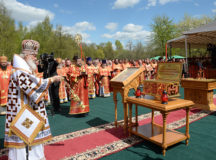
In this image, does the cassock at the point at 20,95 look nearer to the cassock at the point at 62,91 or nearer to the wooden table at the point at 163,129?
the wooden table at the point at 163,129

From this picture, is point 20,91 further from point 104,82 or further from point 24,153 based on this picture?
point 104,82

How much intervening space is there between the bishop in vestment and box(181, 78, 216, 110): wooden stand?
5.20 metres

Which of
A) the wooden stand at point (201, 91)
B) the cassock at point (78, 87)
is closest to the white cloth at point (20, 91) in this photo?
the cassock at point (78, 87)

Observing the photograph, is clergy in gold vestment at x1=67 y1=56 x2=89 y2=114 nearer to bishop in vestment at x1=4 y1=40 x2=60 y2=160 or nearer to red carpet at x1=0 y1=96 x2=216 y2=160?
red carpet at x1=0 y1=96 x2=216 y2=160

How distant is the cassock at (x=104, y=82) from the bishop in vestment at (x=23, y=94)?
7.01 meters

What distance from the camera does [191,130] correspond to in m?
4.13

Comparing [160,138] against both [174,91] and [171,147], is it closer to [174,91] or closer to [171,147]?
[171,147]

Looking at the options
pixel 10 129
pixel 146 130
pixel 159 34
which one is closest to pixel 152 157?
pixel 146 130

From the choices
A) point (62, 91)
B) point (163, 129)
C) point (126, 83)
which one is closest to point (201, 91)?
point (126, 83)

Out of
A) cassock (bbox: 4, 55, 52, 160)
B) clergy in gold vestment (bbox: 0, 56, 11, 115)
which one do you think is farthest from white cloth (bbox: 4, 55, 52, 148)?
clergy in gold vestment (bbox: 0, 56, 11, 115)

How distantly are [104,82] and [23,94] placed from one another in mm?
7297

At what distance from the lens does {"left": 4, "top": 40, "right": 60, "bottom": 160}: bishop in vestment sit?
8.23ft

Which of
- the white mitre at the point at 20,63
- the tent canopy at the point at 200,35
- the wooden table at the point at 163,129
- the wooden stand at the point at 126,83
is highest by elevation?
the tent canopy at the point at 200,35

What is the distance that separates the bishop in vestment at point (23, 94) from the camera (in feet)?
8.23
